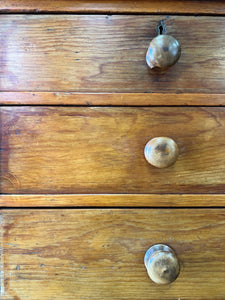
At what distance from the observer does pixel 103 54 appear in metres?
0.49

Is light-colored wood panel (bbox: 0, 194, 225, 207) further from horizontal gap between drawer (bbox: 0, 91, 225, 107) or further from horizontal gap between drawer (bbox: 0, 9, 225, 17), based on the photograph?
horizontal gap between drawer (bbox: 0, 9, 225, 17)

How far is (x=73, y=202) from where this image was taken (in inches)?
18.7

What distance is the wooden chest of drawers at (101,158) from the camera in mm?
478

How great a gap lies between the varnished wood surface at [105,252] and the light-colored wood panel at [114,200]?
0.01 metres

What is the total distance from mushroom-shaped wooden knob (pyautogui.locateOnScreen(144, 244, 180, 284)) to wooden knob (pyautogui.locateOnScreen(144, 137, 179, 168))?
5.6 inches

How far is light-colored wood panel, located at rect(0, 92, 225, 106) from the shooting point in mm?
473

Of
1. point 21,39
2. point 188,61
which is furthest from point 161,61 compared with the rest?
point 21,39

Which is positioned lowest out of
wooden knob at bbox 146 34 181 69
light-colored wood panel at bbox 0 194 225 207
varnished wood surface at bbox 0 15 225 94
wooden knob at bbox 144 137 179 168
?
light-colored wood panel at bbox 0 194 225 207

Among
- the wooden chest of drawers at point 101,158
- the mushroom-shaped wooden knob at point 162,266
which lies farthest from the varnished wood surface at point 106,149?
the mushroom-shaped wooden knob at point 162,266

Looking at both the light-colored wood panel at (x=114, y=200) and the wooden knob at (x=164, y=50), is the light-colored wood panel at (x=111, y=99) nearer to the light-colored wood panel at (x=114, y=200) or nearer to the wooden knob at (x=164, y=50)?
the wooden knob at (x=164, y=50)

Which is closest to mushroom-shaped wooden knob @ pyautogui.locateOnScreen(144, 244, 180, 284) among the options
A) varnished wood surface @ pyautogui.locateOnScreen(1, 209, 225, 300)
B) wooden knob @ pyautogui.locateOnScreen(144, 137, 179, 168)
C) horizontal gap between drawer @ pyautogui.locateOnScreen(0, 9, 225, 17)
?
varnished wood surface @ pyautogui.locateOnScreen(1, 209, 225, 300)

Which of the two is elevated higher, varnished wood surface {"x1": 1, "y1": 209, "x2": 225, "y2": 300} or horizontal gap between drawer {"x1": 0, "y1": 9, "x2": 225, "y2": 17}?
horizontal gap between drawer {"x1": 0, "y1": 9, "x2": 225, "y2": 17}

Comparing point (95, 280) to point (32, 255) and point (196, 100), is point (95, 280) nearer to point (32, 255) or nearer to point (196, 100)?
point (32, 255)

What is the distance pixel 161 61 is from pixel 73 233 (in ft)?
1.05
